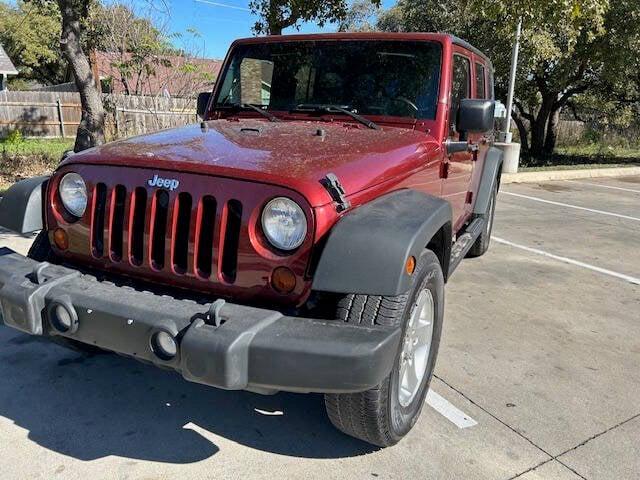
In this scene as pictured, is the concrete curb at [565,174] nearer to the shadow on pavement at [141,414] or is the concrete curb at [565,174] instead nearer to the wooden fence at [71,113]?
the wooden fence at [71,113]

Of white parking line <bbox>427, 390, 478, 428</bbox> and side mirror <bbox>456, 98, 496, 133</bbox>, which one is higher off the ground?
side mirror <bbox>456, 98, 496, 133</bbox>

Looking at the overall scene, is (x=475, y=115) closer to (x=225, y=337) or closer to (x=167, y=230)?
(x=167, y=230)

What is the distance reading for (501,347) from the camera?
3.80 meters

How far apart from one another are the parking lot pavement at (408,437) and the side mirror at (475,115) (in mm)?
1458

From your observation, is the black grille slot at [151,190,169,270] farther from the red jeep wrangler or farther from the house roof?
the house roof

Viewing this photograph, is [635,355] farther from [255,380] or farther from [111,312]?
[111,312]

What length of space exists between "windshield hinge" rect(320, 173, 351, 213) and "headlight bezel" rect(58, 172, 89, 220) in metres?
1.16

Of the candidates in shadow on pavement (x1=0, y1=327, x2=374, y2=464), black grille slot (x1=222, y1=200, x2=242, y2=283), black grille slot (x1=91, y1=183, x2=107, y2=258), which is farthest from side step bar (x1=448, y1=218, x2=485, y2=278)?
black grille slot (x1=91, y1=183, x2=107, y2=258)

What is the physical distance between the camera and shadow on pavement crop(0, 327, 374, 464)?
2656mm

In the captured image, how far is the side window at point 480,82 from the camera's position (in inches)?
180

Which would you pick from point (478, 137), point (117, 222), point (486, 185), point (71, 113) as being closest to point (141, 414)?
point (117, 222)

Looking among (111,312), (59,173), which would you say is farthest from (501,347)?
(59,173)

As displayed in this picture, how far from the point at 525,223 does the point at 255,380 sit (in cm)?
683

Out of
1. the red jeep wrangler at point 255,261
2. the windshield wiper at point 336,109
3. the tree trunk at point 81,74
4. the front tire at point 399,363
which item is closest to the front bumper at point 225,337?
the red jeep wrangler at point 255,261
